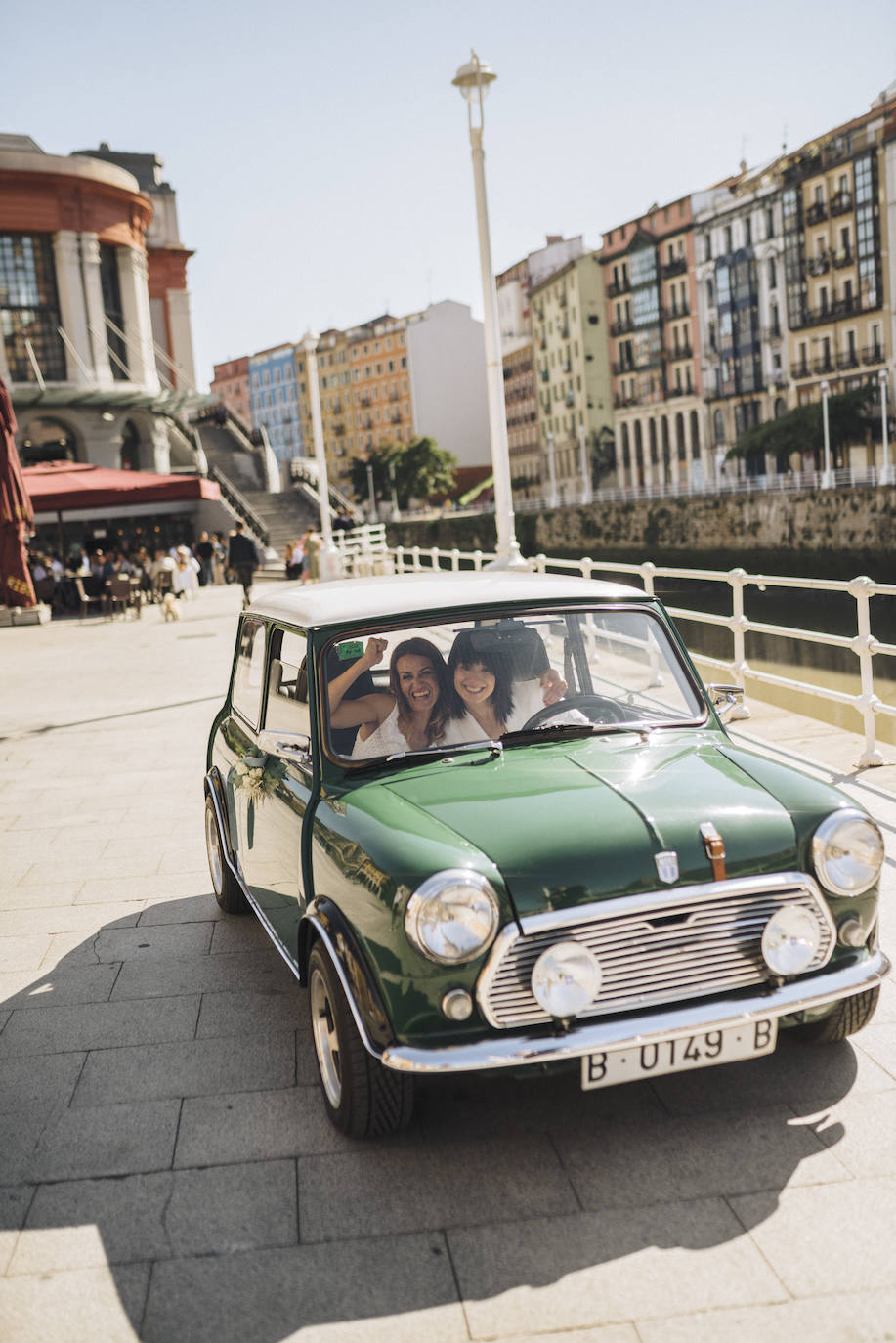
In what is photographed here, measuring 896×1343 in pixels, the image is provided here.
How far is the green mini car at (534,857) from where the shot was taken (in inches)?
140

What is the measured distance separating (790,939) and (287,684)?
2.13 metres

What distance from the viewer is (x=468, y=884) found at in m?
3.55

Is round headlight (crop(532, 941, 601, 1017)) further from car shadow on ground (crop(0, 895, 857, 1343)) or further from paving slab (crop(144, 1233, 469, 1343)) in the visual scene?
paving slab (crop(144, 1233, 469, 1343))

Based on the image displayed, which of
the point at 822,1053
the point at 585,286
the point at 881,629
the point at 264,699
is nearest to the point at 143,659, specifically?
the point at 264,699

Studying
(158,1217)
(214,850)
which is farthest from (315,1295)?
(214,850)

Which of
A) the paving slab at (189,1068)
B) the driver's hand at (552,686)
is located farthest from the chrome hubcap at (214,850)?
the driver's hand at (552,686)

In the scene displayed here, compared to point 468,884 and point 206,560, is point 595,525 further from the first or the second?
point 468,884

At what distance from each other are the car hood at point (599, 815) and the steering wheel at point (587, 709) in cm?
27

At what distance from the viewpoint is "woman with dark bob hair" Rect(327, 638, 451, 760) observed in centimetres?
461

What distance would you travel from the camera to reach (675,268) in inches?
3531

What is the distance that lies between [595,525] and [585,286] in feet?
108

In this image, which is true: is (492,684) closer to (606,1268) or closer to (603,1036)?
(603,1036)

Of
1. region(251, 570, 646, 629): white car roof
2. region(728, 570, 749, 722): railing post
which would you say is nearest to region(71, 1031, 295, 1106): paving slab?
region(251, 570, 646, 629): white car roof

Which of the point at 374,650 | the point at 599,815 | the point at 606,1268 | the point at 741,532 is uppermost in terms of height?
the point at 374,650
